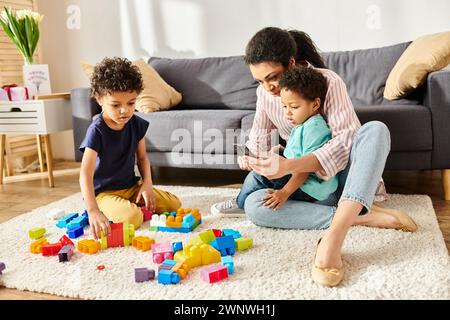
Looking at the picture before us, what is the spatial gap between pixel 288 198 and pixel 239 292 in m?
0.58

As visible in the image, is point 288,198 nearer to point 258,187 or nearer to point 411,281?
point 258,187

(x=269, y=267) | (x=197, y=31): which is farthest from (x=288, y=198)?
(x=197, y=31)

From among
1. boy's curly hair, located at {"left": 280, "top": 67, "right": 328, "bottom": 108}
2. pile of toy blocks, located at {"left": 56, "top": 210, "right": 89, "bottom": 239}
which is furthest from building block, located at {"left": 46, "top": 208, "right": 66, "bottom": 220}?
boy's curly hair, located at {"left": 280, "top": 67, "right": 328, "bottom": 108}

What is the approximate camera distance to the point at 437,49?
2.21 metres

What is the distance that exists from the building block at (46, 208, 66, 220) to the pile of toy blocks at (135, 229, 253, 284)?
67cm

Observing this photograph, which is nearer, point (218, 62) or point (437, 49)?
point (437, 49)

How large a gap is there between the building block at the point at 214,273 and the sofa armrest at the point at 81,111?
1.60 meters

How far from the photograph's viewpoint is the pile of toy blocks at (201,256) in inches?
49.3

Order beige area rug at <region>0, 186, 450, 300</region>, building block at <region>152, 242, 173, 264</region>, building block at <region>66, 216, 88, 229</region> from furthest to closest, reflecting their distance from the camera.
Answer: building block at <region>66, 216, 88, 229</region> → building block at <region>152, 242, 173, 264</region> → beige area rug at <region>0, 186, 450, 300</region>

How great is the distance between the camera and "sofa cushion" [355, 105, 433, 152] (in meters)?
2.07

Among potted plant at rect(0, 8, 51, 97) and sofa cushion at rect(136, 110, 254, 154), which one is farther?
potted plant at rect(0, 8, 51, 97)

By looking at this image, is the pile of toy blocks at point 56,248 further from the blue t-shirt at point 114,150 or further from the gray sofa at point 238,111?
the gray sofa at point 238,111

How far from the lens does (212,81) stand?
2980 millimetres

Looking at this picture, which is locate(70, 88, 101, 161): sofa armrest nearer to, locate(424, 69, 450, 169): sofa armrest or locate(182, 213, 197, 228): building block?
locate(182, 213, 197, 228): building block
